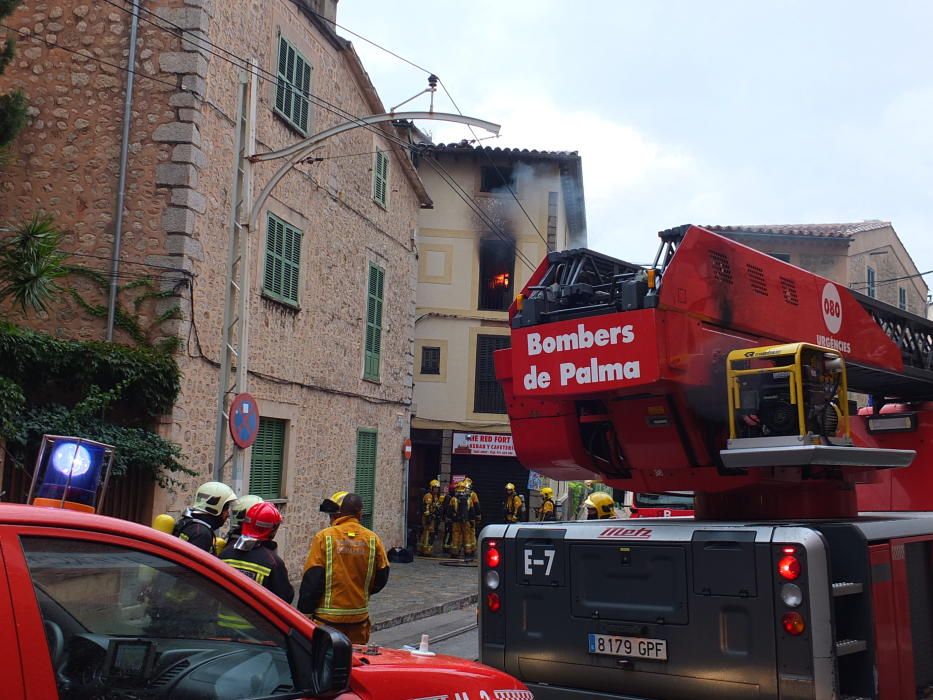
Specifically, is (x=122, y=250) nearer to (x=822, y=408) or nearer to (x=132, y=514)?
(x=132, y=514)

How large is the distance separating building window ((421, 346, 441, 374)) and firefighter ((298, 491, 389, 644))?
70.6 feet

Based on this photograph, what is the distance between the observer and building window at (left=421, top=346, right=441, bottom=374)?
2823 centimetres

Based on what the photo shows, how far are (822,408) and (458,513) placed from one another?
710 inches

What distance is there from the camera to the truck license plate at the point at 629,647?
16.8ft

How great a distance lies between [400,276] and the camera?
21.3 meters

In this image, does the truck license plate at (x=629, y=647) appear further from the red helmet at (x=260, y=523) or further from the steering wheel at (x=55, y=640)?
the steering wheel at (x=55, y=640)

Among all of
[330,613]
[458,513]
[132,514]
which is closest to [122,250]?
[132,514]

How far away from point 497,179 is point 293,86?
13.8m

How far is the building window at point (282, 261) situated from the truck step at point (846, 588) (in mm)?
11093

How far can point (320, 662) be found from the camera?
2859 mm

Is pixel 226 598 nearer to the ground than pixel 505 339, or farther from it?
nearer to the ground

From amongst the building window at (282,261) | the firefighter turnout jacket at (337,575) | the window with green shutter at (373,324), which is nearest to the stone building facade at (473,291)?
the window with green shutter at (373,324)

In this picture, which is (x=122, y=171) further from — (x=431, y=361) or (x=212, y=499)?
(x=431, y=361)

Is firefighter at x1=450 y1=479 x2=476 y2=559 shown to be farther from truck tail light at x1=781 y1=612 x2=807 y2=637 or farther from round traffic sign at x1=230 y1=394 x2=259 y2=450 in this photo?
truck tail light at x1=781 y1=612 x2=807 y2=637
